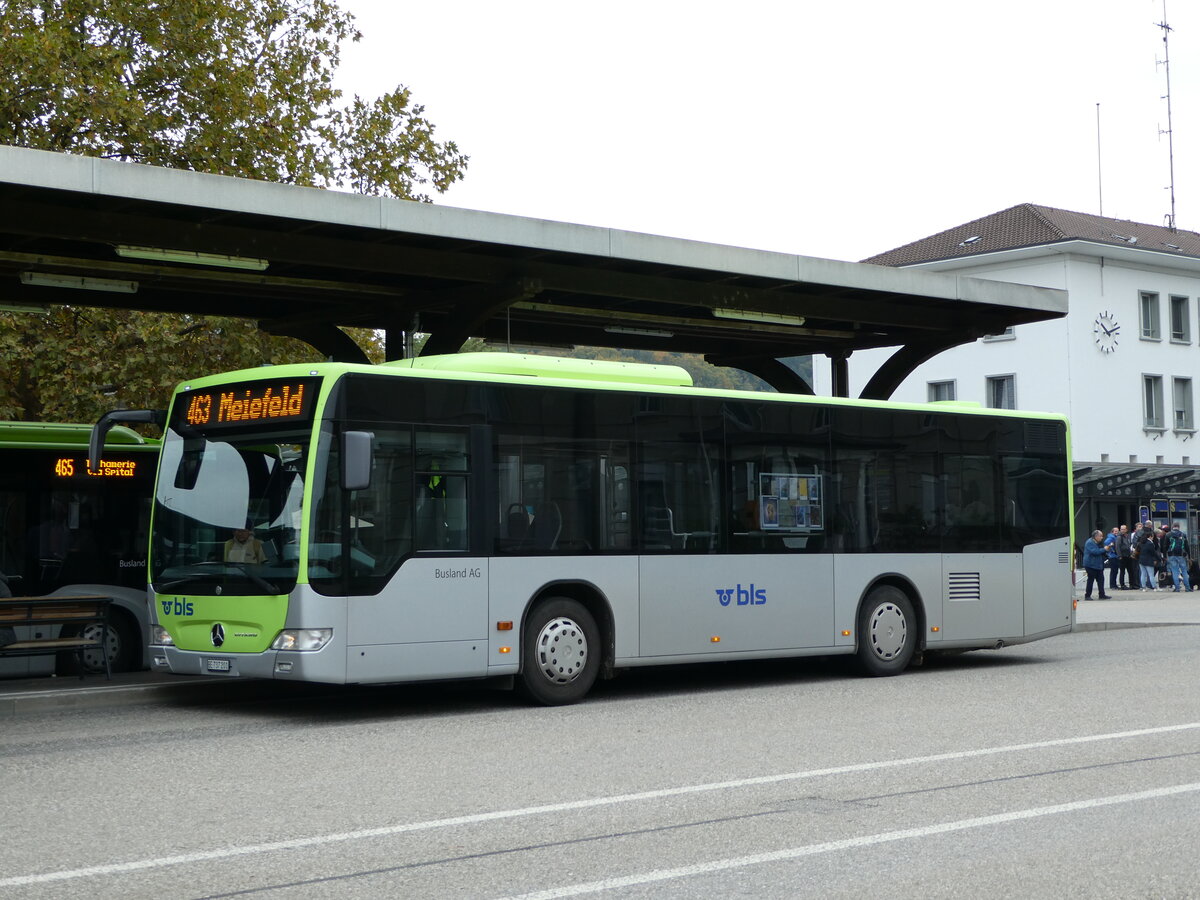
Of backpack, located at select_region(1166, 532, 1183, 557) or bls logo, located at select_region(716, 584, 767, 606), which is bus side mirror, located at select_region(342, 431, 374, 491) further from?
backpack, located at select_region(1166, 532, 1183, 557)

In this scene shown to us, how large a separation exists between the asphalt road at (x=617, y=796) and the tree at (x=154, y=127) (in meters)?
13.0

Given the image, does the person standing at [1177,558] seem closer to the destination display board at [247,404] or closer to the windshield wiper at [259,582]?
the destination display board at [247,404]

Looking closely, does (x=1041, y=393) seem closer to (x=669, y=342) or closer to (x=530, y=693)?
(x=669, y=342)

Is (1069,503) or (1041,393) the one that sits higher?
(1041,393)

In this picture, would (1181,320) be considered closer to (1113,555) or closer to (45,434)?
(1113,555)

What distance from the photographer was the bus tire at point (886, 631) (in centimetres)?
1581

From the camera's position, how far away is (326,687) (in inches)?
595

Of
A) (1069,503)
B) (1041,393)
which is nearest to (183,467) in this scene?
(1069,503)

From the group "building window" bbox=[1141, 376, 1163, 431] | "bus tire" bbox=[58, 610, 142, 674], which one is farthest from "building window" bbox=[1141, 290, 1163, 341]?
"bus tire" bbox=[58, 610, 142, 674]

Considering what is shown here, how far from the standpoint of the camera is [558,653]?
43.7ft

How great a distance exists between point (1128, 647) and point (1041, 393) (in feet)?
124

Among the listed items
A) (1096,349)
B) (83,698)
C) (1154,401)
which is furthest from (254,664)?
(1154,401)

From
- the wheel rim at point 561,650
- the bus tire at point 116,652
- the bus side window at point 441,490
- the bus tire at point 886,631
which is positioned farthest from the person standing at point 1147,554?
the bus side window at point 441,490

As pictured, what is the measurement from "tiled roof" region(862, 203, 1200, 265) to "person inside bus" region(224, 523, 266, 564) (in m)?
48.4
